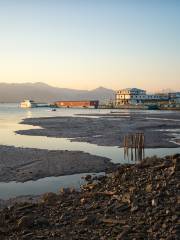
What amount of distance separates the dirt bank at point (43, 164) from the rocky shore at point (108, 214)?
7.32 meters

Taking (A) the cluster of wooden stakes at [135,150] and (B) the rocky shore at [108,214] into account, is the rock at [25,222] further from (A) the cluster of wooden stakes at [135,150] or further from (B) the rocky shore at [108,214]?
(A) the cluster of wooden stakes at [135,150]

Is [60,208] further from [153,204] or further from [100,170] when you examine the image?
[100,170]

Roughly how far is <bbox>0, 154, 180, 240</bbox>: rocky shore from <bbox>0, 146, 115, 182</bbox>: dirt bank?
7.32m

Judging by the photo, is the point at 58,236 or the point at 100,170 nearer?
the point at 58,236

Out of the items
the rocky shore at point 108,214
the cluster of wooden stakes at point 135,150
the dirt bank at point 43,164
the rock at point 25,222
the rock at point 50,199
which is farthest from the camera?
the cluster of wooden stakes at point 135,150

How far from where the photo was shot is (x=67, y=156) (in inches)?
1147

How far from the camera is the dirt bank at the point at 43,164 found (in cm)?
2232

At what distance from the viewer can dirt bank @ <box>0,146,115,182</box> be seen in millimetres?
22320

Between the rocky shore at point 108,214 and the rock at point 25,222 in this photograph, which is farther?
the rock at point 25,222

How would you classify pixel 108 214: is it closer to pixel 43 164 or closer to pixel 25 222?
pixel 25 222

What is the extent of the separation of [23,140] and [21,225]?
30117 mm

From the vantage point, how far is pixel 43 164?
2559cm

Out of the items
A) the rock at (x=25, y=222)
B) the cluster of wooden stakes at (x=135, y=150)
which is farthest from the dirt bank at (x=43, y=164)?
the rock at (x=25, y=222)

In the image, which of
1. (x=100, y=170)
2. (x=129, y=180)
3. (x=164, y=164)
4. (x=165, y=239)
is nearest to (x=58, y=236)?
(x=165, y=239)
